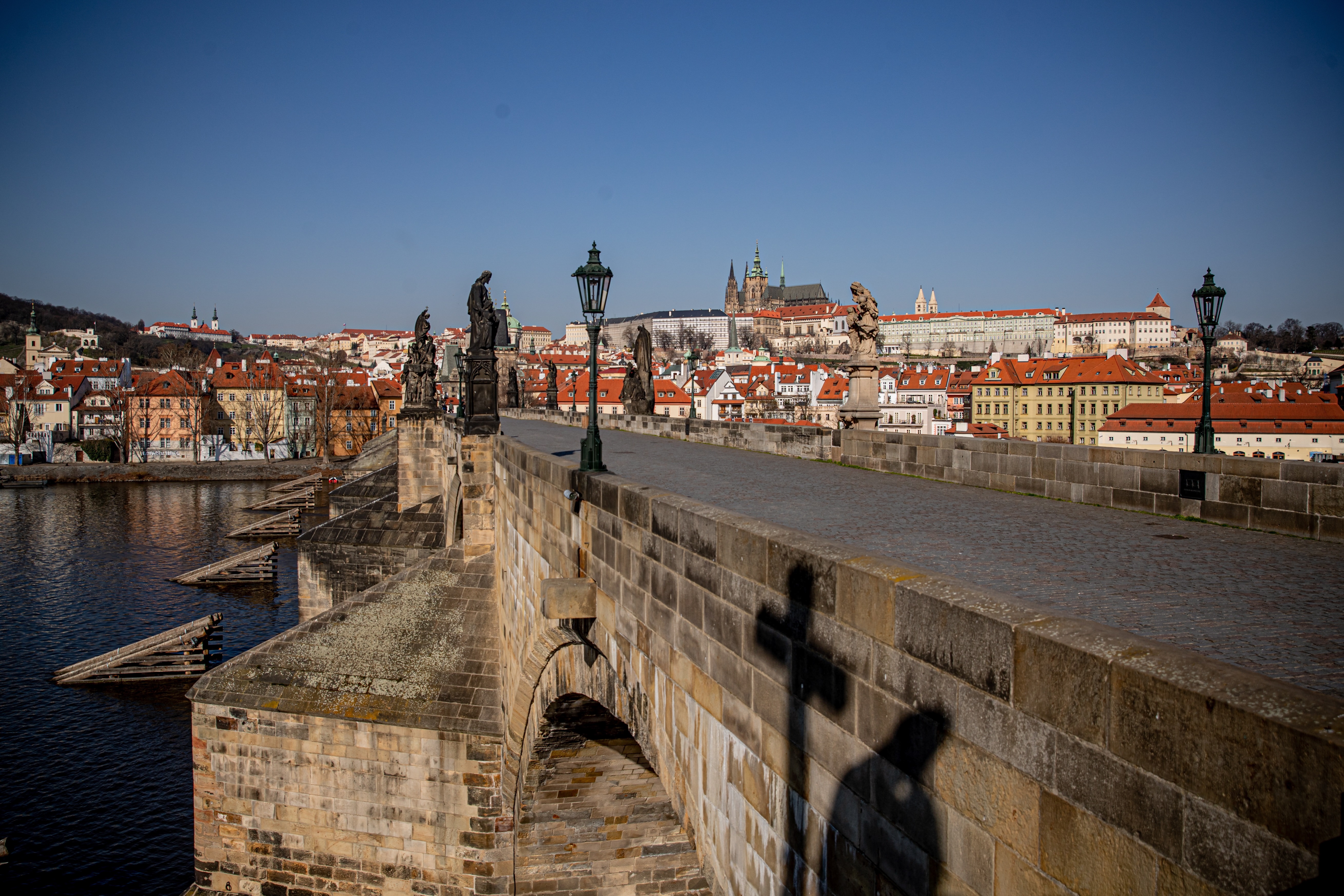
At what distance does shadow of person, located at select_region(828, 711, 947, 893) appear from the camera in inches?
108

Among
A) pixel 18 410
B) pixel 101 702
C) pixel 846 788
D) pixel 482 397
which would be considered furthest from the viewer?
pixel 18 410

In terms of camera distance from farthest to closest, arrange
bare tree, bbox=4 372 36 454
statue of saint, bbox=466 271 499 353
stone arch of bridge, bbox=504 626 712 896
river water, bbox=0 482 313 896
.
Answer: bare tree, bbox=4 372 36 454
statue of saint, bbox=466 271 499 353
river water, bbox=0 482 313 896
stone arch of bridge, bbox=504 626 712 896

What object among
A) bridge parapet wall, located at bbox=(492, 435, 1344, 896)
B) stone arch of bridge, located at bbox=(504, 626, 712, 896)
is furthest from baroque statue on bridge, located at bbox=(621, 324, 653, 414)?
bridge parapet wall, located at bbox=(492, 435, 1344, 896)

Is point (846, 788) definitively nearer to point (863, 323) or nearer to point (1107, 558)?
point (1107, 558)

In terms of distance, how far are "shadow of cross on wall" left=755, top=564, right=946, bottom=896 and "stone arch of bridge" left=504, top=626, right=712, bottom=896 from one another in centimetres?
487

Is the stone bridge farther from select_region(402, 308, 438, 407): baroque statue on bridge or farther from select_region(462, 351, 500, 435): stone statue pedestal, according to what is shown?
select_region(402, 308, 438, 407): baroque statue on bridge

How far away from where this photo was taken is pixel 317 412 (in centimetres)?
7712

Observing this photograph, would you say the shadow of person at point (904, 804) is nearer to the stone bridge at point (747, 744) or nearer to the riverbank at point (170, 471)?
the stone bridge at point (747, 744)

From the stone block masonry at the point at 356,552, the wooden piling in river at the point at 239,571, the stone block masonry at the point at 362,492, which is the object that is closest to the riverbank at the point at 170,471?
the wooden piling in river at the point at 239,571

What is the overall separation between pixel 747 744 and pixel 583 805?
7.45m

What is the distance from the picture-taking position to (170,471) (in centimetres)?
6331

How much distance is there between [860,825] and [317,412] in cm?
8069

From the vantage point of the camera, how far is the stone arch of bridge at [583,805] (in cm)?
910

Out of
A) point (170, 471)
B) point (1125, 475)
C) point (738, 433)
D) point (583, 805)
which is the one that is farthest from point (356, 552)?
point (170, 471)
